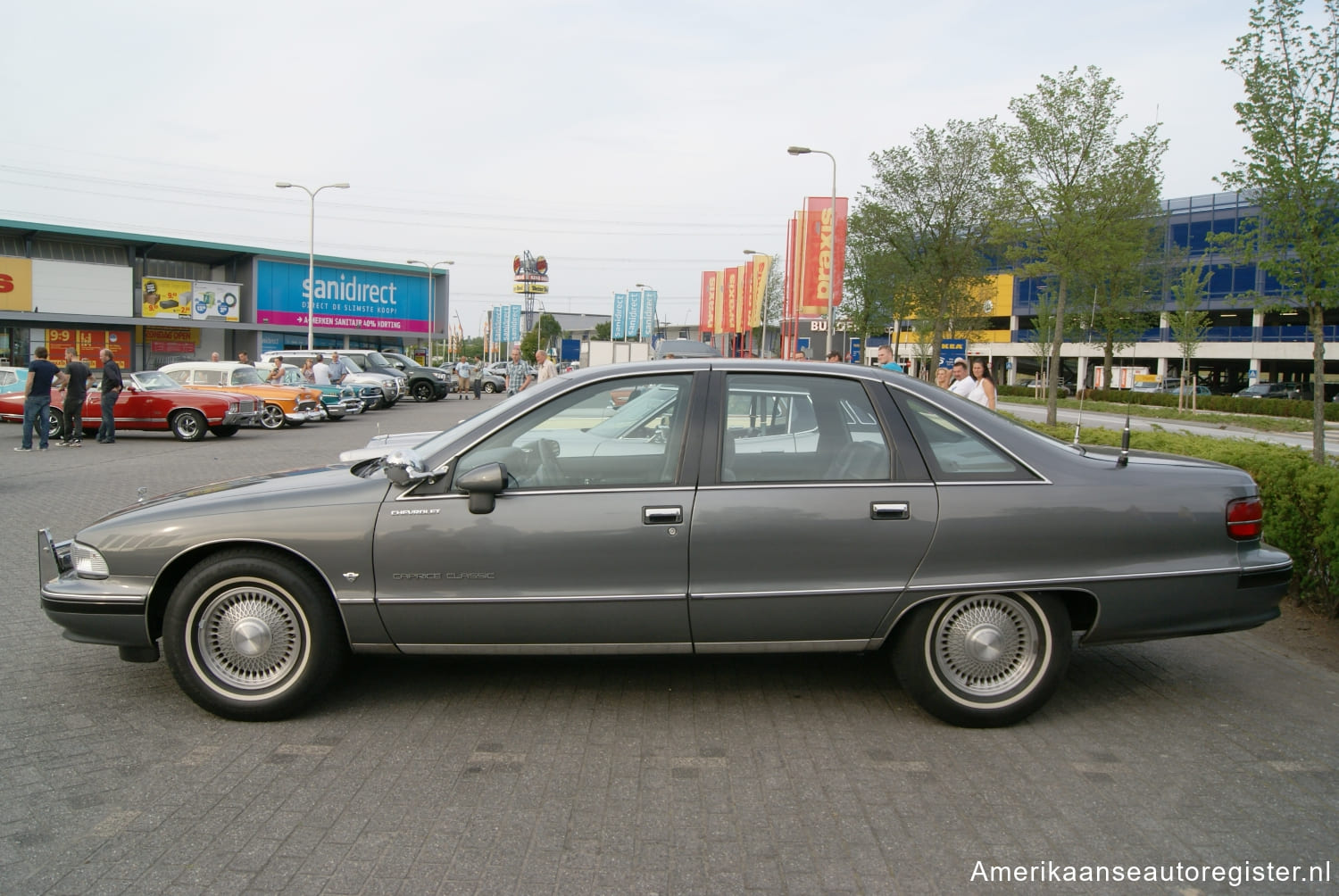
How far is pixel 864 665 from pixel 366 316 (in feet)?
206

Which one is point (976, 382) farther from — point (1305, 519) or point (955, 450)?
point (955, 450)

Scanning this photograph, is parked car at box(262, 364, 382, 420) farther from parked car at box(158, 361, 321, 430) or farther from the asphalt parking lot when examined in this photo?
the asphalt parking lot

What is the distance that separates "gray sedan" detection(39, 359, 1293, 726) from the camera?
4145 millimetres

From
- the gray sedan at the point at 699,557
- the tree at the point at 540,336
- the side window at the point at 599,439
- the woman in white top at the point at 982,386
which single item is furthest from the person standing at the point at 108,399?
the tree at the point at 540,336

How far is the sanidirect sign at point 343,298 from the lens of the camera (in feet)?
193

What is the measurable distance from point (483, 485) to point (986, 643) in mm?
2270

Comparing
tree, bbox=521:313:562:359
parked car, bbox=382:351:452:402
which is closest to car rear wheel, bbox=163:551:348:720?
parked car, bbox=382:351:452:402

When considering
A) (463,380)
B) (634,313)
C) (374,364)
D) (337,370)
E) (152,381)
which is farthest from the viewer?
(634,313)

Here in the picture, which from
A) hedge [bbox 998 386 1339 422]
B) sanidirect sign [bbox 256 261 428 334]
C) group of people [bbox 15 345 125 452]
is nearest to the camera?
group of people [bbox 15 345 125 452]

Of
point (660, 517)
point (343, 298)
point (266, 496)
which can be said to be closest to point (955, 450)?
point (660, 517)

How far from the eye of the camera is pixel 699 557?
4137mm

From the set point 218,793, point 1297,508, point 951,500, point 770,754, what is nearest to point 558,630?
point 770,754

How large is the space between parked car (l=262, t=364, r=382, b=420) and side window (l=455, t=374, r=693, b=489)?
22396 mm

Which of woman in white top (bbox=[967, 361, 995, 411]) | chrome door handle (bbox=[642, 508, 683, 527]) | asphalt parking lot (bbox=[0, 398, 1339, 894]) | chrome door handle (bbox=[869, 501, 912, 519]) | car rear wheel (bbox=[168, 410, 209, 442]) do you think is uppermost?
woman in white top (bbox=[967, 361, 995, 411])
